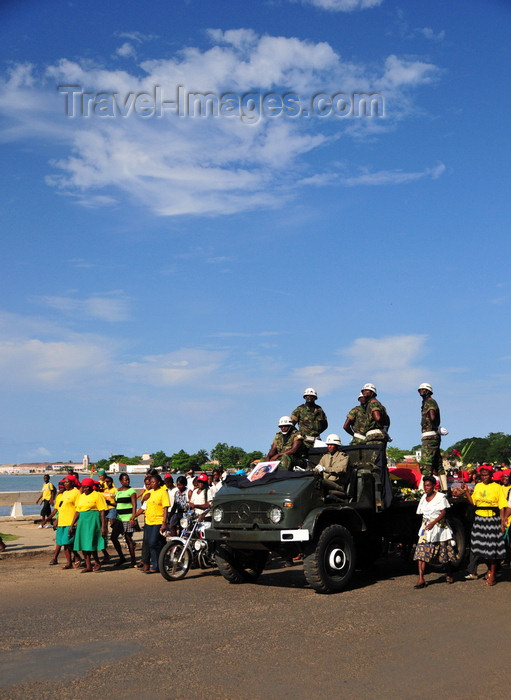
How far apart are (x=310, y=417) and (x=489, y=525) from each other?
4.07 m

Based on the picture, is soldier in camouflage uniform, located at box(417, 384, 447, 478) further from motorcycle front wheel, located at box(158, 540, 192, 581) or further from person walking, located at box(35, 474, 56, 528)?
person walking, located at box(35, 474, 56, 528)

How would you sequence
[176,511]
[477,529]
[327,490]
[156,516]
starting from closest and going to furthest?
[327,490]
[477,529]
[156,516]
[176,511]

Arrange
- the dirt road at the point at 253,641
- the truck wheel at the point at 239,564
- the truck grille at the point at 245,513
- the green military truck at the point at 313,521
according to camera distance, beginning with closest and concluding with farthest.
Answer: the dirt road at the point at 253,641, the green military truck at the point at 313,521, the truck grille at the point at 245,513, the truck wheel at the point at 239,564

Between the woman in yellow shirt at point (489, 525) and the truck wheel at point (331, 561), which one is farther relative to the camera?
the woman in yellow shirt at point (489, 525)

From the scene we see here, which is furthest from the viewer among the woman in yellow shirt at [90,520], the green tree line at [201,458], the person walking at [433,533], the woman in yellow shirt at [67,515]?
the green tree line at [201,458]

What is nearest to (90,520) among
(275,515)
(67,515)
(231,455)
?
(67,515)

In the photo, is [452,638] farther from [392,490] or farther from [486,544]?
[392,490]

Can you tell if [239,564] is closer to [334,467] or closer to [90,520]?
[334,467]

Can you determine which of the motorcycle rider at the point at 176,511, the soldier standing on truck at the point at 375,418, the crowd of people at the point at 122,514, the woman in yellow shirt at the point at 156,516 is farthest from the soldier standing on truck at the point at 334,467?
the motorcycle rider at the point at 176,511

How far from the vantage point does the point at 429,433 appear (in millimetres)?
14539

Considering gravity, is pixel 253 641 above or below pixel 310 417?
below

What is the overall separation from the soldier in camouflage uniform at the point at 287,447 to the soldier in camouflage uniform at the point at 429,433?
2.71 m

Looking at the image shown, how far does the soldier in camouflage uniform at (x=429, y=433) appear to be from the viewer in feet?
47.7

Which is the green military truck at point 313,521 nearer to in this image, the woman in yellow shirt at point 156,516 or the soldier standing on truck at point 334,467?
the soldier standing on truck at point 334,467
